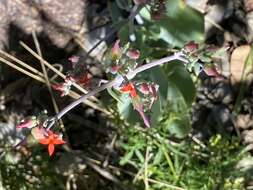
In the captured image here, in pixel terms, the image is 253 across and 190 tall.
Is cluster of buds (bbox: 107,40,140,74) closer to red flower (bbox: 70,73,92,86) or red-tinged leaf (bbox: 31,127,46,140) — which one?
red flower (bbox: 70,73,92,86)

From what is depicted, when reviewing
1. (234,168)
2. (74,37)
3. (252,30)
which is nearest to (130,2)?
(74,37)

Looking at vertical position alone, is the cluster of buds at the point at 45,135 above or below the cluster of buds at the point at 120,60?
below

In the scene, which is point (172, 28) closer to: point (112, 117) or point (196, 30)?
point (196, 30)

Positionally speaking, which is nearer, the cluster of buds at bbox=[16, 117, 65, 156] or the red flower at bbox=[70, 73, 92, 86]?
A: the cluster of buds at bbox=[16, 117, 65, 156]

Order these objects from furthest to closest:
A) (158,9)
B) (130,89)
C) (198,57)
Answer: (158,9)
(198,57)
(130,89)

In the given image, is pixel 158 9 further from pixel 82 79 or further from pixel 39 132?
pixel 39 132

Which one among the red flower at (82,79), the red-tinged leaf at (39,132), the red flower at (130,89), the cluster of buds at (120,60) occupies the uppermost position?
the cluster of buds at (120,60)

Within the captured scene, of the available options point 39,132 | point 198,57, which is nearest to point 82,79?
point 39,132

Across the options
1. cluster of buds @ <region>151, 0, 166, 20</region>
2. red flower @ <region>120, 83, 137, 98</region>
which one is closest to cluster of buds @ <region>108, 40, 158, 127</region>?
red flower @ <region>120, 83, 137, 98</region>

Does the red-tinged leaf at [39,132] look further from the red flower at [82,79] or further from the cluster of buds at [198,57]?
the cluster of buds at [198,57]

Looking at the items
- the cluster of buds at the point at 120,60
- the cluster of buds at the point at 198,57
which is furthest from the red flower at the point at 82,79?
the cluster of buds at the point at 198,57

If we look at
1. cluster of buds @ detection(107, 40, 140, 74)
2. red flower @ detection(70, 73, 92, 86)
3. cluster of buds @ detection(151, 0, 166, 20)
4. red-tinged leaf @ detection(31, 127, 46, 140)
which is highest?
cluster of buds @ detection(151, 0, 166, 20)
